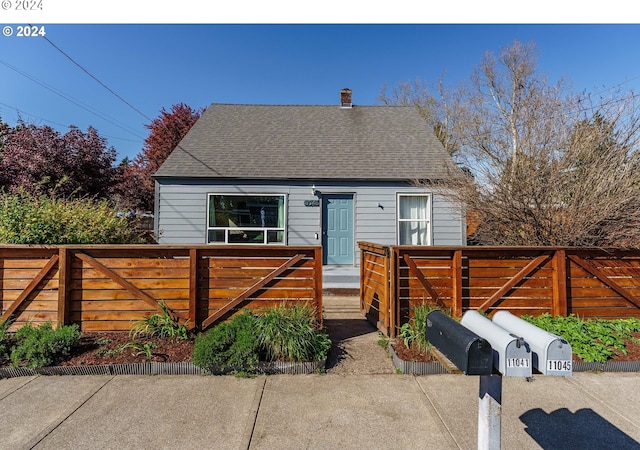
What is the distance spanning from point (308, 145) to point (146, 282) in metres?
6.90

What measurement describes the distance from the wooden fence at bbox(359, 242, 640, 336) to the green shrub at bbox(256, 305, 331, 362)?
47.8 inches

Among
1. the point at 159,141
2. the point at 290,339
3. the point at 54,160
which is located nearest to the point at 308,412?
the point at 290,339

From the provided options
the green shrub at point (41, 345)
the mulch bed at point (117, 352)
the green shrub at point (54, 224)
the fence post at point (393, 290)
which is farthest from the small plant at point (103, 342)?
the fence post at point (393, 290)

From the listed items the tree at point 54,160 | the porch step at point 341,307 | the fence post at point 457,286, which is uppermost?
the tree at point 54,160

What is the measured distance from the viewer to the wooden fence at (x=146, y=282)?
400cm

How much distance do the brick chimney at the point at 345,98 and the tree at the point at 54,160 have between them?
819 centimetres

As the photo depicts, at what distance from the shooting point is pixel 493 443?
152 cm

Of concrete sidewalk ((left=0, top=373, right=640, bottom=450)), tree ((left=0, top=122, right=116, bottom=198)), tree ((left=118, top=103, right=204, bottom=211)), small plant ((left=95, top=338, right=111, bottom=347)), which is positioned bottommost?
concrete sidewalk ((left=0, top=373, right=640, bottom=450))

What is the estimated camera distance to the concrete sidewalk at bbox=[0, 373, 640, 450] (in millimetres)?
2309

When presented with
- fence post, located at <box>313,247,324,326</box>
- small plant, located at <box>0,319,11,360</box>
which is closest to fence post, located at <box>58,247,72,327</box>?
small plant, located at <box>0,319,11,360</box>

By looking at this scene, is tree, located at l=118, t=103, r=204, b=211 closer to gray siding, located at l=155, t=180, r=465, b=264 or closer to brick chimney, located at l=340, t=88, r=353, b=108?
gray siding, located at l=155, t=180, r=465, b=264

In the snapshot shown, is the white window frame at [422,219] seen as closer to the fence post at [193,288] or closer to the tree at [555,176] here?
Answer: the tree at [555,176]

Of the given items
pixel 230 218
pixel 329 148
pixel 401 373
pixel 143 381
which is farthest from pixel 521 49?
pixel 143 381

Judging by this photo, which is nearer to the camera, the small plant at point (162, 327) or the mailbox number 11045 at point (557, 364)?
the mailbox number 11045 at point (557, 364)
